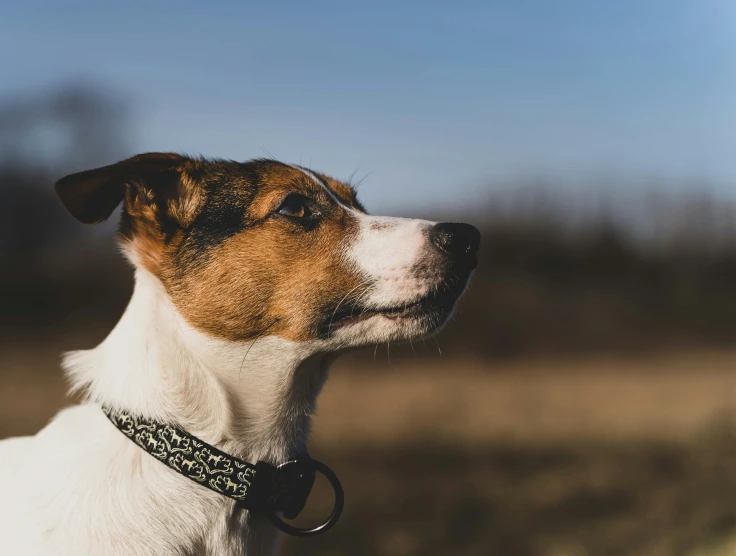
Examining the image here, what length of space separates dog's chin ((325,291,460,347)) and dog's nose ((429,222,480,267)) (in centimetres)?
17

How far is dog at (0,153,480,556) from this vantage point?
2.83 metres

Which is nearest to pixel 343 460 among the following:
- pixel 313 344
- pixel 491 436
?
A: pixel 491 436

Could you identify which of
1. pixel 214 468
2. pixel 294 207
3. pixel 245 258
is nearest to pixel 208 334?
pixel 245 258

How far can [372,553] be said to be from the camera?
562 cm

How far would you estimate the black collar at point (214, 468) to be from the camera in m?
2.82

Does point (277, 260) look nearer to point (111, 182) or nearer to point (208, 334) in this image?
point (208, 334)

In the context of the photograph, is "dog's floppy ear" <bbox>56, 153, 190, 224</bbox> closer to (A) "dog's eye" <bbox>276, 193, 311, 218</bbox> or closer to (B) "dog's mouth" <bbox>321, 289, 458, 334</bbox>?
(A) "dog's eye" <bbox>276, 193, 311, 218</bbox>

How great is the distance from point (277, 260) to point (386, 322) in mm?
525

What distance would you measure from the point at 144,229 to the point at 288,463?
3.76 feet

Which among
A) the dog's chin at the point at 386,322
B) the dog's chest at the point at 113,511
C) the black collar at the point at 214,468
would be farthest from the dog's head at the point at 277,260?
the dog's chest at the point at 113,511

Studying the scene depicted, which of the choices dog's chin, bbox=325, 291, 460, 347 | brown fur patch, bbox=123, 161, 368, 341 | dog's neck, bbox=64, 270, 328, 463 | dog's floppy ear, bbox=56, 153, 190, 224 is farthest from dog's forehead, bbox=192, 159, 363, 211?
dog's chin, bbox=325, 291, 460, 347

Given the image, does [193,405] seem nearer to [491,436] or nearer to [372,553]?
[372,553]

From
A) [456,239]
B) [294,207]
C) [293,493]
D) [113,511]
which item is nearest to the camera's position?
[113,511]

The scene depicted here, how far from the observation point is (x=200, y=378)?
3014 millimetres
